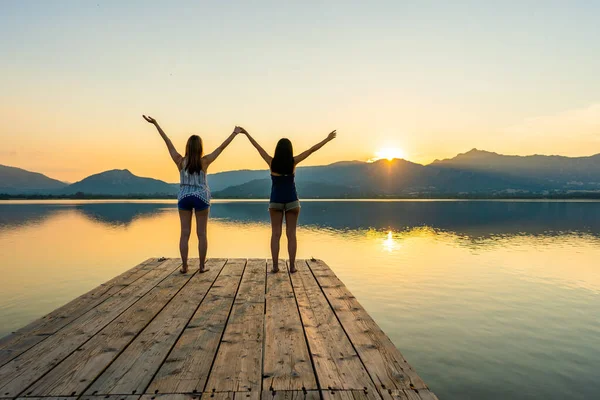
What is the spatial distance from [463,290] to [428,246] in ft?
36.6

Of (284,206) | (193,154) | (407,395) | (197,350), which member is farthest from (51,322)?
(284,206)

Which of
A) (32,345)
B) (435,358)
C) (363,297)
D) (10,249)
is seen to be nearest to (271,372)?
(32,345)

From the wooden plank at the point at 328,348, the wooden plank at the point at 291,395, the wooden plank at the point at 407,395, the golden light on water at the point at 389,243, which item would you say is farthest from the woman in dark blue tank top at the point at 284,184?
the golden light on water at the point at 389,243

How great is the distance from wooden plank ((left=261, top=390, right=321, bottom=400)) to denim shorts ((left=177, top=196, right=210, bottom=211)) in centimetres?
556

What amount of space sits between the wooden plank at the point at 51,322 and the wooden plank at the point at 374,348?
352cm

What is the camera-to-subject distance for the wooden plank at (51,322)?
4371 mm

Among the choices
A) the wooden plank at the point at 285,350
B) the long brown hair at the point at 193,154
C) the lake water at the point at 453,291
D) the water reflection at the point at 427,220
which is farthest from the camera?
the water reflection at the point at 427,220

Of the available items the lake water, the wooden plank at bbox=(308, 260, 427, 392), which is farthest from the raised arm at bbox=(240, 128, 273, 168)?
the lake water

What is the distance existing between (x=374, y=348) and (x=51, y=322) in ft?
13.4

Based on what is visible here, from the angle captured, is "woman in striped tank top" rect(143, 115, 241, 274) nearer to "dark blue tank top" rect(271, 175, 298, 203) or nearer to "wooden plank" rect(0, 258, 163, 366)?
"dark blue tank top" rect(271, 175, 298, 203)

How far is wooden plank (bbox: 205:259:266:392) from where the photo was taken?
3.54m

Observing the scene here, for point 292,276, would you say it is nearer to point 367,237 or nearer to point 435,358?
point 435,358

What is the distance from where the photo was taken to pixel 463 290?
13.4 m

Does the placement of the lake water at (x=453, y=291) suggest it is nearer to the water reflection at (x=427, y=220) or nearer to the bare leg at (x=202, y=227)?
the bare leg at (x=202, y=227)
